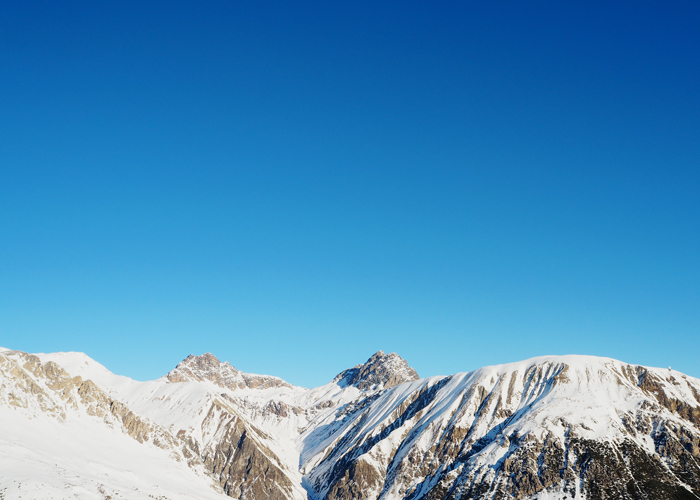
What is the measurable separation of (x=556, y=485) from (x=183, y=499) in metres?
140

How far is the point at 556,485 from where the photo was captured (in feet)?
654

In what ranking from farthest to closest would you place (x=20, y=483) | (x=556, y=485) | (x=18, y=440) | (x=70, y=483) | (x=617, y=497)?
1. (x=556, y=485)
2. (x=617, y=497)
3. (x=18, y=440)
4. (x=70, y=483)
5. (x=20, y=483)

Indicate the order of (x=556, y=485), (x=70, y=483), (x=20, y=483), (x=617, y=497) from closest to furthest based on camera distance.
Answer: (x=20, y=483) → (x=70, y=483) → (x=617, y=497) → (x=556, y=485)

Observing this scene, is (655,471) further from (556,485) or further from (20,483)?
(20,483)

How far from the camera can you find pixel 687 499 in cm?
18300

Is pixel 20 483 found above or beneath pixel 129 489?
above

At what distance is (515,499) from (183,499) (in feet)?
406

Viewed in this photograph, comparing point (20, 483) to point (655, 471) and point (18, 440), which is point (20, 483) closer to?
point (18, 440)

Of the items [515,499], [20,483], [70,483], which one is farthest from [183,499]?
[515,499]

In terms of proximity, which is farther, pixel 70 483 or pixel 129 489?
pixel 129 489

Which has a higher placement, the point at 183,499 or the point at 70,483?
the point at 70,483

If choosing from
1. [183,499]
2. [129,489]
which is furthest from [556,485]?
[129,489]

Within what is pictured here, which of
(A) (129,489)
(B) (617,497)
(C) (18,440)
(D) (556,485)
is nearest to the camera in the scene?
(A) (129,489)

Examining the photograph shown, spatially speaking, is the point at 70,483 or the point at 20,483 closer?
the point at 20,483
